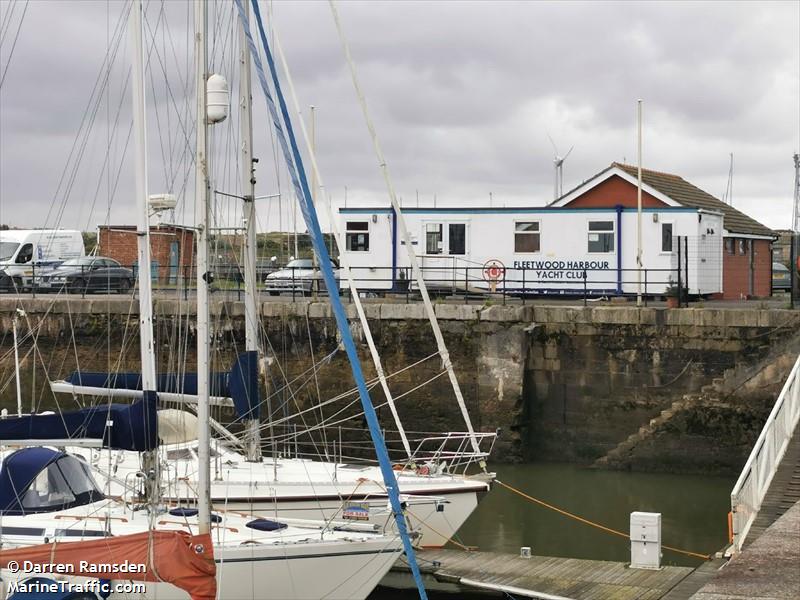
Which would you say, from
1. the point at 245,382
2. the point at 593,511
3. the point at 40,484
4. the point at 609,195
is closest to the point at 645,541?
the point at 245,382

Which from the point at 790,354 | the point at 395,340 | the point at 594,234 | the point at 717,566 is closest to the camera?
the point at 717,566

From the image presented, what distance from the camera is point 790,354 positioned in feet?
85.7

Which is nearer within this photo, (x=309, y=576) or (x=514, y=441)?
(x=309, y=576)

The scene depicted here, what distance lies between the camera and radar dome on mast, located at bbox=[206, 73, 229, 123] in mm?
14102

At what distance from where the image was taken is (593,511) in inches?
951

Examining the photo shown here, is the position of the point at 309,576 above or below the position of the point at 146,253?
below

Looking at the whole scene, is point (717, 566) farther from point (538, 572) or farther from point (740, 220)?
point (740, 220)

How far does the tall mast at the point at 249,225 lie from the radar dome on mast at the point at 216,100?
4268 millimetres

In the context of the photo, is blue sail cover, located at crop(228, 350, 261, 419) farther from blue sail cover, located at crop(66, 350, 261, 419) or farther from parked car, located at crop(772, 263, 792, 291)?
parked car, located at crop(772, 263, 792, 291)

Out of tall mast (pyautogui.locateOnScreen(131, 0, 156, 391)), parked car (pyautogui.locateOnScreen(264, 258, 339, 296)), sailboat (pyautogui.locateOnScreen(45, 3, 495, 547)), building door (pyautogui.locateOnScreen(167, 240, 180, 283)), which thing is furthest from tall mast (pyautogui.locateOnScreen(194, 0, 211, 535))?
parked car (pyautogui.locateOnScreen(264, 258, 339, 296))

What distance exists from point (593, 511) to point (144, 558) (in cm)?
1273

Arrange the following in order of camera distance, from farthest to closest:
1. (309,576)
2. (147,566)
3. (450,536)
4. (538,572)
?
(450,536) → (538,572) → (309,576) → (147,566)

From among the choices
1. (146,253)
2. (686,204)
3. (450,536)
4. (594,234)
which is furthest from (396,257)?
(146,253)

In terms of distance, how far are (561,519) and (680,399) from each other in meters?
4.92
